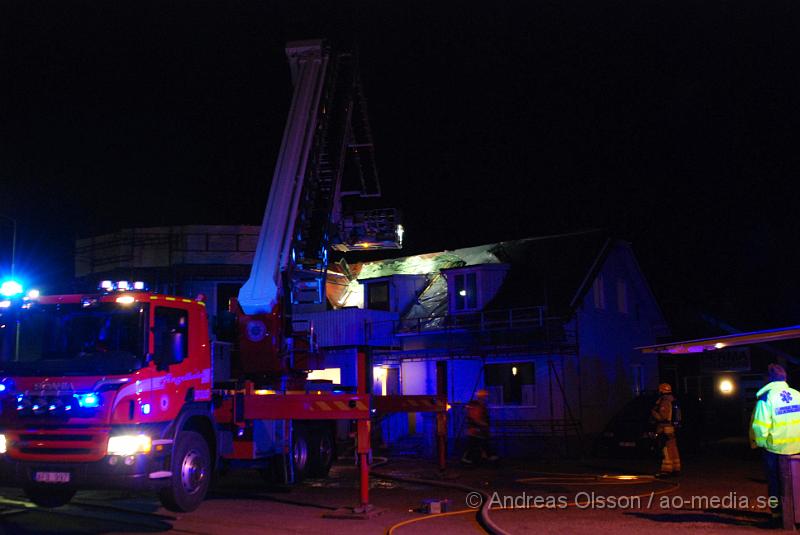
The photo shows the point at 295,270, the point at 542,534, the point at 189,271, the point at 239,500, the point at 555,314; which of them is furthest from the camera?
the point at 189,271

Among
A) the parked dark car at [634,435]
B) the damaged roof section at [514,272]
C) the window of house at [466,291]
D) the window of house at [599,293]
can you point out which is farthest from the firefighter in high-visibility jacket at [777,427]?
the window of house at [466,291]

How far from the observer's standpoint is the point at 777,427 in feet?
29.3

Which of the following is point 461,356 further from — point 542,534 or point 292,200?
point 542,534

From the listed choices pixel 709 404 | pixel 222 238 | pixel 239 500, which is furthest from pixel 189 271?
pixel 709 404

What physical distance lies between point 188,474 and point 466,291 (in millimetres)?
16847

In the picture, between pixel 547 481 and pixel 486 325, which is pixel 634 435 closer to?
pixel 547 481

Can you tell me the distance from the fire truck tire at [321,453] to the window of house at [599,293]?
40.8 feet

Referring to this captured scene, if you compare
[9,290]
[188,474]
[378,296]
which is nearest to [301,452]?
[188,474]

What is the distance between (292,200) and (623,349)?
1599 cm

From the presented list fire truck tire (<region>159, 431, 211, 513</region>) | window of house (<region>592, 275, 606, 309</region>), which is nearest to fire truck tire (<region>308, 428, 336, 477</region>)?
fire truck tire (<region>159, 431, 211, 513</region>)

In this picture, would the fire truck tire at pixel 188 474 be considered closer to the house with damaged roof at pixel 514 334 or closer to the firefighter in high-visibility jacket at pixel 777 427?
the firefighter in high-visibility jacket at pixel 777 427

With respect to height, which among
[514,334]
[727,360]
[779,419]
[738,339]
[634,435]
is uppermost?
[514,334]

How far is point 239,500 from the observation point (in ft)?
39.6

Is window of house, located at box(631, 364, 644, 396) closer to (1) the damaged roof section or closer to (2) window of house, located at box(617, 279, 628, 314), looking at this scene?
(2) window of house, located at box(617, 279, 628, 314)
